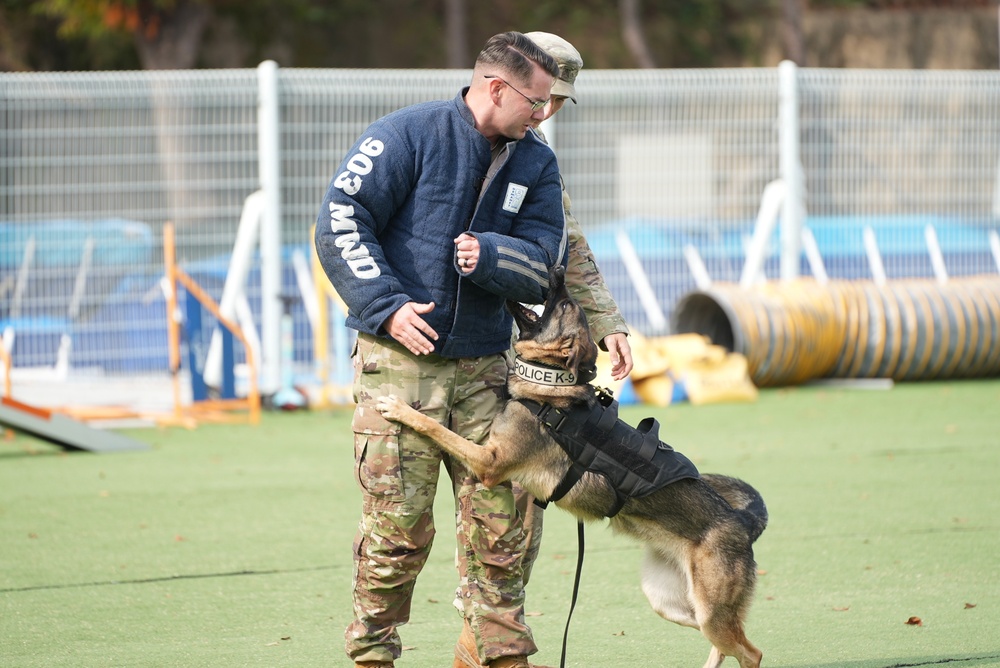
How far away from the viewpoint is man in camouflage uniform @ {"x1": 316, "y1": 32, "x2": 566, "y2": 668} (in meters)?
3.58

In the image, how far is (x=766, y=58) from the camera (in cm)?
3011

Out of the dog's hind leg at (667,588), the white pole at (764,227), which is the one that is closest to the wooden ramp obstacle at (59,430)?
the dog's hind leg at (667,588)

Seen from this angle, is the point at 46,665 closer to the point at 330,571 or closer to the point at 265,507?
the point at 330,571

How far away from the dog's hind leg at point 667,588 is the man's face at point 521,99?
1383mm

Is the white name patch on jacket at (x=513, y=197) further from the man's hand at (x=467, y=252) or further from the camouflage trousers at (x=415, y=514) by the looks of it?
the camouflage trousers at (x=415, y=514)

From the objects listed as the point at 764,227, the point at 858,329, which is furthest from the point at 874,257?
the point at 858,329

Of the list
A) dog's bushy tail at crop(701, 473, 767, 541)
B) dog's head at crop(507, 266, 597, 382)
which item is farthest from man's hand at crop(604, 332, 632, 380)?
dog's bushy tail at crop(701, 473, 767, 541)

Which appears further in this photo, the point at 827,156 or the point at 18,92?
the point at 827,156

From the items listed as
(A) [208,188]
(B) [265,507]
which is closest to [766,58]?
(A) [208,188]

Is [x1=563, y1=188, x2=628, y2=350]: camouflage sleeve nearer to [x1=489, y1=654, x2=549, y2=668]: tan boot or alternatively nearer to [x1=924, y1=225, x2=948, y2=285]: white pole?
[x1=489, y1=654, x2=549, y2=668]: tan boot

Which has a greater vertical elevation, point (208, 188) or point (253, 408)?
point (208, 188)

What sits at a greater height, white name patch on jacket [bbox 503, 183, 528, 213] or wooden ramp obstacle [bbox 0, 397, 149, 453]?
white name patch on jacket [bbox 503, 183, 528, 213]

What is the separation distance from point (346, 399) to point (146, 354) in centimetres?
187

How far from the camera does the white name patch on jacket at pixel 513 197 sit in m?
3.75
